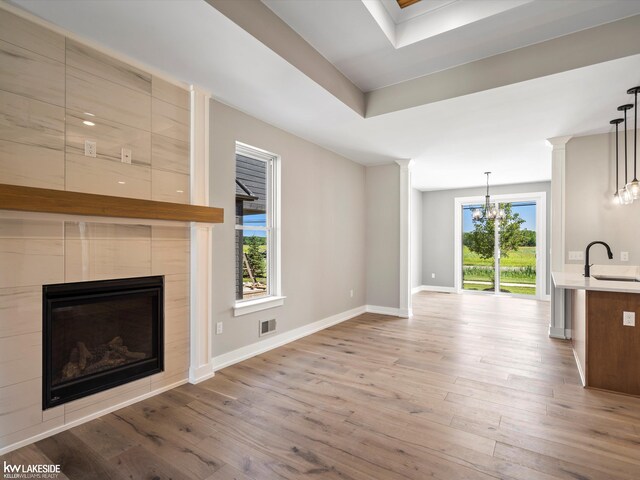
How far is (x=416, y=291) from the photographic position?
8.20 metres

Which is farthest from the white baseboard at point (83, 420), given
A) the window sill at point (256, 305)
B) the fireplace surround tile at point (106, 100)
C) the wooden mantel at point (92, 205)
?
the fireplace surround tile at point (106, 100)

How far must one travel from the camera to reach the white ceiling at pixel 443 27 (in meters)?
2.38

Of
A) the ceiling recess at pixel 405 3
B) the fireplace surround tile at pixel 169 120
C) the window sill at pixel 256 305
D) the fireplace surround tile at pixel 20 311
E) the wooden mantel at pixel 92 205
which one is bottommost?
the window sill at pixel 256 305

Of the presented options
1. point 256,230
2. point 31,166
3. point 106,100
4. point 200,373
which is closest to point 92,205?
point 31,166

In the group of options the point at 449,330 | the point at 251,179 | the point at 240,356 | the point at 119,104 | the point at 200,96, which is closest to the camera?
the point at 119,104

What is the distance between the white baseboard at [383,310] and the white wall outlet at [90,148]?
463 cm

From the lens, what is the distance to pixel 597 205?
4.12 meters

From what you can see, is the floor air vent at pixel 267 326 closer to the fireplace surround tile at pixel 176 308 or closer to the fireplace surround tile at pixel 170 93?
the fireplace surround tile at pixel 176 308

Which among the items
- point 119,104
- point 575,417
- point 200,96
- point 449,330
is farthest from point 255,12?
point 449,330

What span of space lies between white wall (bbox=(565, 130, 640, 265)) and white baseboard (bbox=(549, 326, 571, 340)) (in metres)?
0.90

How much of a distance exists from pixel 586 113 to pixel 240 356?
4437 millimetres

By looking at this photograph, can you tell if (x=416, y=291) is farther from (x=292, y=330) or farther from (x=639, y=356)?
(x=639, y=356)

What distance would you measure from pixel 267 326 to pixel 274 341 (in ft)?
0.79

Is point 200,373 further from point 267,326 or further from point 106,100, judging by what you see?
point 106,100
